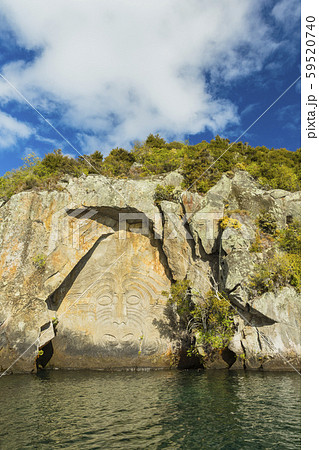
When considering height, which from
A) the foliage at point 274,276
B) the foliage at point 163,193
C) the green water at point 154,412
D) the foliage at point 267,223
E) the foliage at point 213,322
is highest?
the foliage at point 163,193

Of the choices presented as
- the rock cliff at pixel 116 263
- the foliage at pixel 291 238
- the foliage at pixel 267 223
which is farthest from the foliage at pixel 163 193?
the foliage at pixel 291 238

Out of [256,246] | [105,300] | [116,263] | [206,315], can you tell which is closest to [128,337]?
[105,300]

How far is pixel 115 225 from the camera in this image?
83.1 feet

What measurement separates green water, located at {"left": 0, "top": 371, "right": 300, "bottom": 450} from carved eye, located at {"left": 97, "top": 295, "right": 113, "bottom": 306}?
22.8 feet

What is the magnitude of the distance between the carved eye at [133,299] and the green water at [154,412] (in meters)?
7.06

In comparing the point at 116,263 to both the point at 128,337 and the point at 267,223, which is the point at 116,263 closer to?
the point at 128,337

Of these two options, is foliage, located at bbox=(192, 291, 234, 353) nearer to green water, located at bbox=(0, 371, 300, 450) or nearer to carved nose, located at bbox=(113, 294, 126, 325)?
green water, located at bbox=(0, 371, 300, 450)

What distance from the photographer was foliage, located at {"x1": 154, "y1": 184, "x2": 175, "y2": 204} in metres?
24.3

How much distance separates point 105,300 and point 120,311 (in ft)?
5.25

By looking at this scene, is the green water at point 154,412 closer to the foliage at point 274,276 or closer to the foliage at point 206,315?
the foliage at point 206,315

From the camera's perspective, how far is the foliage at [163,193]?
2427cm

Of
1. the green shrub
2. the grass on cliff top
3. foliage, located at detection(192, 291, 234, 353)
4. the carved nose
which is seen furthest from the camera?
the grass on cliff top

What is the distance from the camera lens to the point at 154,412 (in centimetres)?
1163

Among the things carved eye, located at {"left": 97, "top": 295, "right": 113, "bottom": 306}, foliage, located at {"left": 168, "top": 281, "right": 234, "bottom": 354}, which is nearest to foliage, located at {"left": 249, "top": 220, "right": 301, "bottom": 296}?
foliage, located at {"left": 168, "top": 281, "right": 234, "bottom": 354}
